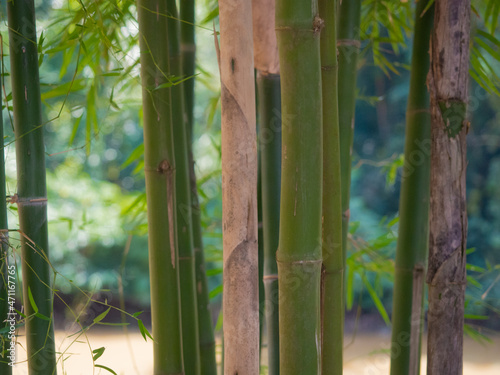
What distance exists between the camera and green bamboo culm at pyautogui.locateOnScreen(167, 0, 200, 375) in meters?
0.72

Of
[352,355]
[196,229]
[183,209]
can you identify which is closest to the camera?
[183,209]

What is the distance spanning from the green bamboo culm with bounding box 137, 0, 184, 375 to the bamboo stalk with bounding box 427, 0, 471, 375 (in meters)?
0.32

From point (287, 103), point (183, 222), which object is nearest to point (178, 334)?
point (183, 222)

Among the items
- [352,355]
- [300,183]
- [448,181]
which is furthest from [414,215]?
[352,355]

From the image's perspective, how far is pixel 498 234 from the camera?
2.40m

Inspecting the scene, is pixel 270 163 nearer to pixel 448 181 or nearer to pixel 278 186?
pixel 278 186

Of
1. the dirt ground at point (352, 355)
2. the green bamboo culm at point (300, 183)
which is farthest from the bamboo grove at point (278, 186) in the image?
the dirt ground at point (352, 355)

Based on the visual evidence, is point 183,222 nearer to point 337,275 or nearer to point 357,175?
point 337,275

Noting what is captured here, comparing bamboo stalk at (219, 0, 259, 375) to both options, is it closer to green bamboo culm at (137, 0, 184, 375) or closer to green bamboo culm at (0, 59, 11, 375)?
green bamboo culm at (137, 0, 184, 375)

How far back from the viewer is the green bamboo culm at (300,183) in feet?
1.57

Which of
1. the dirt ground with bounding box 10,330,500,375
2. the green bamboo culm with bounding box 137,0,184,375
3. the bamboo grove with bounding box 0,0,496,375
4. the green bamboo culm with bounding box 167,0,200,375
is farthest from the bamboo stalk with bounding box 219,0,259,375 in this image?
the dirt ground with bounding box 10,330,500,375

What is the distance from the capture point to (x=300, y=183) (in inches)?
19.2

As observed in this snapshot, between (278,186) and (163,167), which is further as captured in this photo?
(278,186)

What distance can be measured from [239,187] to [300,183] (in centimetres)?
6
